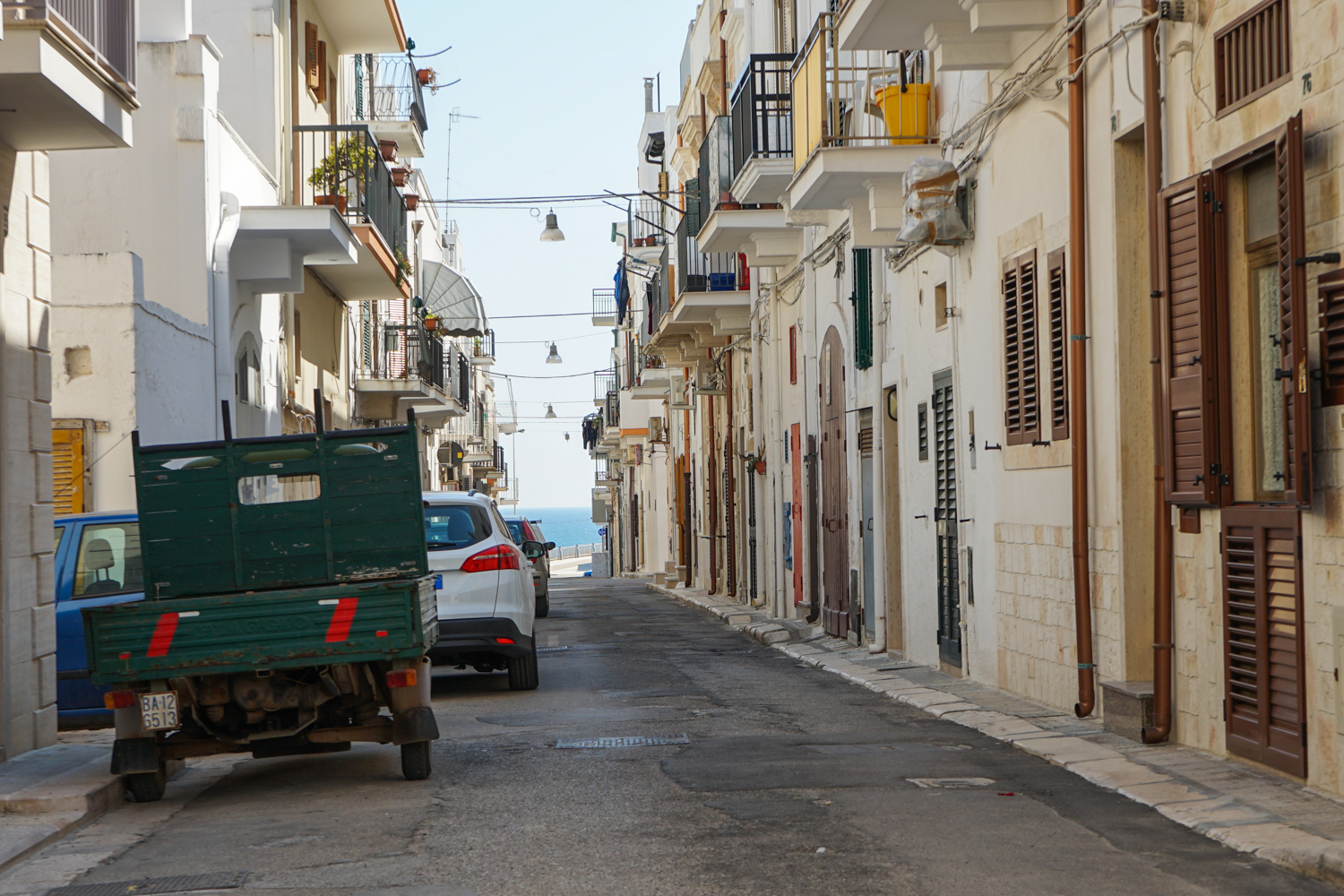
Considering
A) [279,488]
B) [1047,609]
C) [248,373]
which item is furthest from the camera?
[248,373]

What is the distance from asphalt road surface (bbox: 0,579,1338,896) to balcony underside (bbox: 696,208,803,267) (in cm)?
1148

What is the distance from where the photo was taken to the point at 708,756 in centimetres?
941

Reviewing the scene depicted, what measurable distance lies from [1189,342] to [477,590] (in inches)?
259

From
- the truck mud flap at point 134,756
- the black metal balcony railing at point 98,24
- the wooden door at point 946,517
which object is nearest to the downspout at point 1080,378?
the wooden door at point 946,517

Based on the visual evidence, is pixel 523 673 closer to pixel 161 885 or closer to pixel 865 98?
pixel 865 98

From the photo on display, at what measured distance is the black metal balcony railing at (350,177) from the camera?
68.3 feet

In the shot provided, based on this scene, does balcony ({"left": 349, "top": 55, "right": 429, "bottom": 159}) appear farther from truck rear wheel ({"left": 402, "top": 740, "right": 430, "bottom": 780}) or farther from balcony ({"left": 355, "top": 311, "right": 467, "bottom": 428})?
truck rear wheel ({"left": 402, "top": 740, "right": 430, "bottom": 780})

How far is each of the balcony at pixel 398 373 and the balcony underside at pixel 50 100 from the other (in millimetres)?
19285

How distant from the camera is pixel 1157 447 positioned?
30.2ft

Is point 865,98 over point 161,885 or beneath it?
over

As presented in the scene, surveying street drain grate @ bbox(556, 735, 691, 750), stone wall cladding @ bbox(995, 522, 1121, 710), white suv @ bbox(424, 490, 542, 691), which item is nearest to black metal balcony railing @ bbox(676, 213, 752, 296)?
white suv @ bbox(424, 490, 542, 691)

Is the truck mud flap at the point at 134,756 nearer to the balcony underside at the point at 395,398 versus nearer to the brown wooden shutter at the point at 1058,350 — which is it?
the brown wooden shutter at the point at 1058,350

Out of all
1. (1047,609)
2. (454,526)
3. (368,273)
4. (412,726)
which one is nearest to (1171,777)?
(1047,609)

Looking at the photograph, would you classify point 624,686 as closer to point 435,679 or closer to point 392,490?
point 435,679
